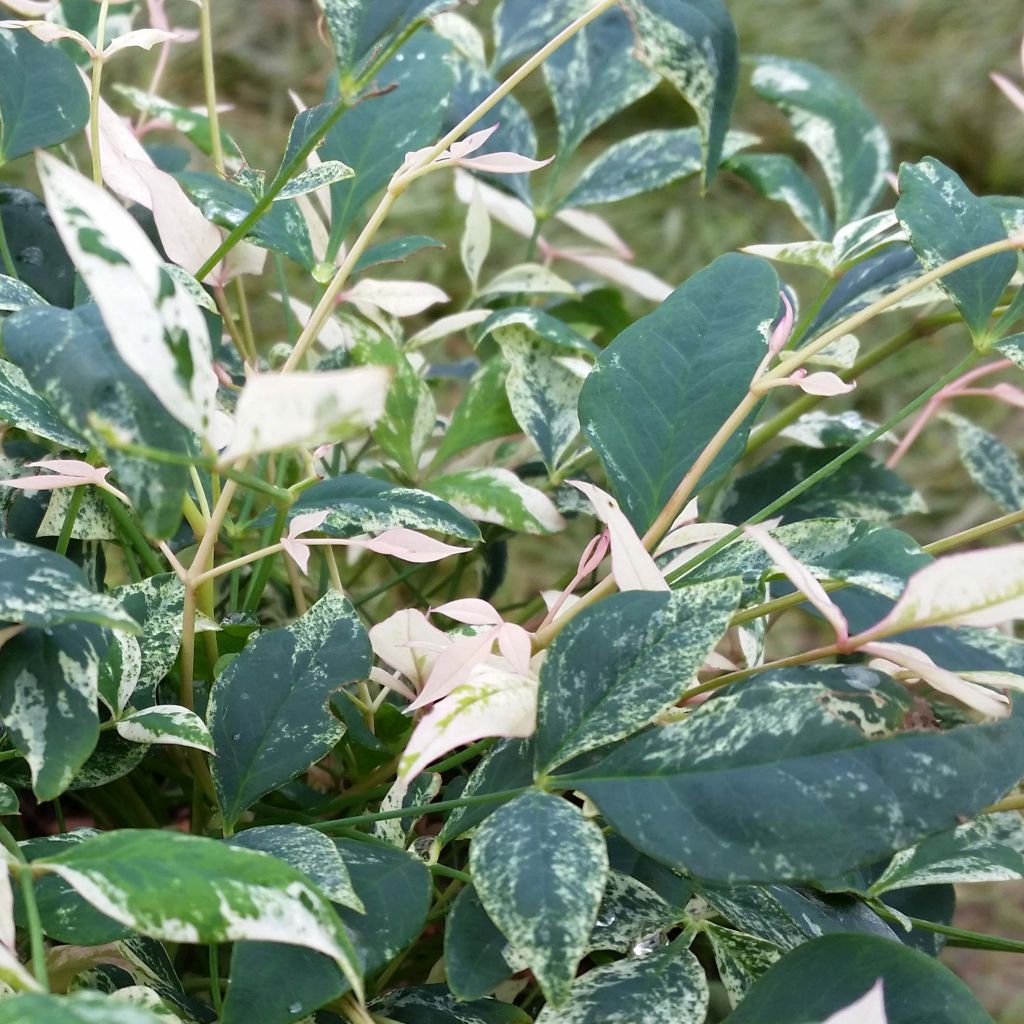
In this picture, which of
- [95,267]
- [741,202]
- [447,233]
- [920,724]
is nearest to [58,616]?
[95,267]

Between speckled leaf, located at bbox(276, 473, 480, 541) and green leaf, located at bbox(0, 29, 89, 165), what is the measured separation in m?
0.14

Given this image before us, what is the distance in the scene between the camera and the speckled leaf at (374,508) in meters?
0.26

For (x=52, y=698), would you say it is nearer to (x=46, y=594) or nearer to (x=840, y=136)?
(x=46, y=594)

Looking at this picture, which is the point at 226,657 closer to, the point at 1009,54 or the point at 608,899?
the point at 608,899

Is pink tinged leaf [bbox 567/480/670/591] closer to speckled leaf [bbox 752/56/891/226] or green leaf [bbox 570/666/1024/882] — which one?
green leaf [bbox 570/666/1024/882]

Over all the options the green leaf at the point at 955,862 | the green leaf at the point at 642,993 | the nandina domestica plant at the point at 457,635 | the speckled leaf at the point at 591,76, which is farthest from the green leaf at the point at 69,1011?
the speckled leaf at the point at 591,76

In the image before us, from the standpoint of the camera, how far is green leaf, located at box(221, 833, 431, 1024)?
21cm

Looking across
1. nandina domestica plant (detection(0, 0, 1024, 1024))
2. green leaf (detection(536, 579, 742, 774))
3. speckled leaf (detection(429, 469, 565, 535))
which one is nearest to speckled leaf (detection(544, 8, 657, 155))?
nandina domestica plant (detection(0, 0, 1024, 1024))

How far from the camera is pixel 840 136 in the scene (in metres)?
0.43

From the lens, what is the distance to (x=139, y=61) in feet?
3.44

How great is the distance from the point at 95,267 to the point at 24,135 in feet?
0.57

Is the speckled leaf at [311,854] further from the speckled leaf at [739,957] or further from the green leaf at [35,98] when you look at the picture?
the green leaf at [35,98]

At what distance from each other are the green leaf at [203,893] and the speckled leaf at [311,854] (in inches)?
0.9

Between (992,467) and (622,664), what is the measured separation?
29 cm
